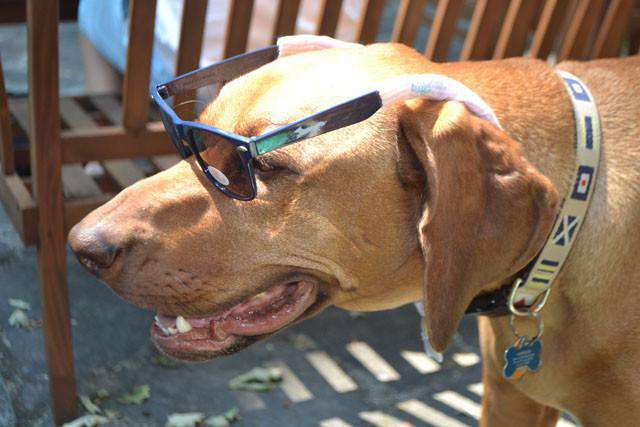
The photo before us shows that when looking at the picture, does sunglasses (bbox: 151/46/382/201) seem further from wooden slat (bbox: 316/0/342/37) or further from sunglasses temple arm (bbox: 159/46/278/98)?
wooden slat (bbox: 316/0/342/37)

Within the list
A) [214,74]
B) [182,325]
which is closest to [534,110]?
[214,74]

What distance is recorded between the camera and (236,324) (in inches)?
95.4

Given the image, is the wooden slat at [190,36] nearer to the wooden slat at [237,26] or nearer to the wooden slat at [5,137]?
the wooden slat at [237,26]

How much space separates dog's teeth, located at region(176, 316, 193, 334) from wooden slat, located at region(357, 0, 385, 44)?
166 cm

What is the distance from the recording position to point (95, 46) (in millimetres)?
5020

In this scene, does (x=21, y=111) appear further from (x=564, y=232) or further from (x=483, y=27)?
(x=564, y=232)

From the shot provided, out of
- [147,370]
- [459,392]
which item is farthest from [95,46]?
[459,392]

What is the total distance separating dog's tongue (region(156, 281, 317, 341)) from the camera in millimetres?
2395

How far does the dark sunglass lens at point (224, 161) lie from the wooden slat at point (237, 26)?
119 cm

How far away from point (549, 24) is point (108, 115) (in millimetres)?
2064

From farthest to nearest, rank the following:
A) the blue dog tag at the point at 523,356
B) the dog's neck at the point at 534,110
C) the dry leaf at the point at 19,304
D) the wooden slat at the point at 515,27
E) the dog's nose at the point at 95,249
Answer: the dry leaf at the point at 19,304 → the wooden slat at the point at 515,27 → the blue dog tag at the point at 523,356 → the dog's neck at the point at 534,110 → the dog's nose at the point at 95,249

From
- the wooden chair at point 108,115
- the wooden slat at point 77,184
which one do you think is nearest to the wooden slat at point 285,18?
the wooden chair at point 108,115

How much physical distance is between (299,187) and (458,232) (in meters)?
0.41

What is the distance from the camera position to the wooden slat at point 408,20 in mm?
3674
